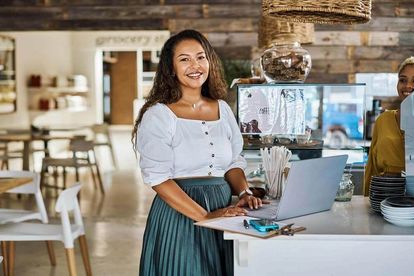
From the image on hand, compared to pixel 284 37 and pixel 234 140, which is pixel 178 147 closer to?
pixel 234 140

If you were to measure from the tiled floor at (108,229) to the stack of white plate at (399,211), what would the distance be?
116 inches

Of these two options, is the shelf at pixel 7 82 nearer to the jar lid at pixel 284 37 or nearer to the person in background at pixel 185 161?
the jar lid at pixel 284 37

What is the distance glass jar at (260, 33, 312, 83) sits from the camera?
125 inches

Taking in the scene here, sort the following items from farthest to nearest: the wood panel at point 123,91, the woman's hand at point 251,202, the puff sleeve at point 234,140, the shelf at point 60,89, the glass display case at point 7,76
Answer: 1. the wood panel at point 123,91
2. the shelf at point 60,89
3. the glass display case at point 7,76
4. the puff sleeve at point 234,140
5. the woman's hand at point 251,202

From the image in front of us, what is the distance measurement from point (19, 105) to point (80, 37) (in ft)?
10.2

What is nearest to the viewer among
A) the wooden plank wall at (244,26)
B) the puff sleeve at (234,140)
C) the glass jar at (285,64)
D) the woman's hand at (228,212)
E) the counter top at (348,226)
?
the counter top at (348,226)

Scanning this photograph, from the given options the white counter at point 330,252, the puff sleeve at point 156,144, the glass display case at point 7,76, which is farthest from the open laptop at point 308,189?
the glass display case at point 7,76

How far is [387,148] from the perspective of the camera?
3057 millimetres

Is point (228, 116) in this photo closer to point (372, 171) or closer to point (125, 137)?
point (372, 171)

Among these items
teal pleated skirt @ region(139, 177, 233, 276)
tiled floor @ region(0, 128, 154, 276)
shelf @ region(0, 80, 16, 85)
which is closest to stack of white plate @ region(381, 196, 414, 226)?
teal pleated skirt @ region(139, 177, 233, 276)

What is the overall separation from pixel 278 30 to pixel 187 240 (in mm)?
2721

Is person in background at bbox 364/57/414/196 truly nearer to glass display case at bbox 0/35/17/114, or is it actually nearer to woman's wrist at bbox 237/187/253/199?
woman's wrist at bbox 237/187/253/199

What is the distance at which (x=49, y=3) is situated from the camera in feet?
27.2

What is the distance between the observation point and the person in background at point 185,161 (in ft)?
7.72
